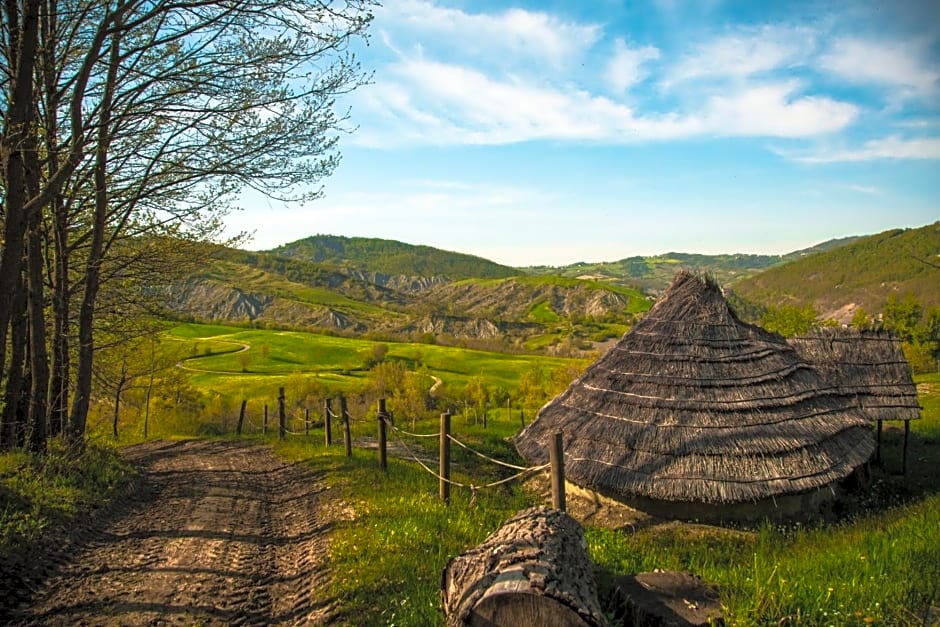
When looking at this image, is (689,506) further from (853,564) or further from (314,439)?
(314,439)

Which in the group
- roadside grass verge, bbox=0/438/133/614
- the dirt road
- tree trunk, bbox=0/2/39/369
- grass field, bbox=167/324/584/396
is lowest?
grass field, bbox=167/324/584/396

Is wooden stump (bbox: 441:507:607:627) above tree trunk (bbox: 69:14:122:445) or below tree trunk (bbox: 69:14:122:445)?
below

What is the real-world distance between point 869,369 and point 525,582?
16893 mm

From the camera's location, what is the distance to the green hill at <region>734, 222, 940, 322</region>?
10912 centimetres

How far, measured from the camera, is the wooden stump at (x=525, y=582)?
3449 millimetres

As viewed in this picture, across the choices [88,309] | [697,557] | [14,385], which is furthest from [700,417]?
[14,385]

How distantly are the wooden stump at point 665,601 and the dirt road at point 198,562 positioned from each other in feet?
8.29

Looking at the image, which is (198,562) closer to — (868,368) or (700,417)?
(700,417)

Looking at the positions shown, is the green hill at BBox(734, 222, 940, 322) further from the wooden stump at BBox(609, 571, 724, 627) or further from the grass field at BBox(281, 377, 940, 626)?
the wooden stump at BBox(609, 571, 724, 627)

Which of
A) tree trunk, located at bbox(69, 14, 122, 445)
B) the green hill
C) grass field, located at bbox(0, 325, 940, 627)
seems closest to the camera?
grass field, located at bbox(0, 325, 940, 627)

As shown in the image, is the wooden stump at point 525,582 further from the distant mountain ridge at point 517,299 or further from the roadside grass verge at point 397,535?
the distant mountain ridge at point 517,299

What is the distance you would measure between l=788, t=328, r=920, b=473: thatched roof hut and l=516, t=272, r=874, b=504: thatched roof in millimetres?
3886

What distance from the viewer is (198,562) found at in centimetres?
609

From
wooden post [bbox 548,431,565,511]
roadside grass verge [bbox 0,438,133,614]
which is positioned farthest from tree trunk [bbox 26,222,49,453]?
wooden post [bbox 548,431,565,511]
